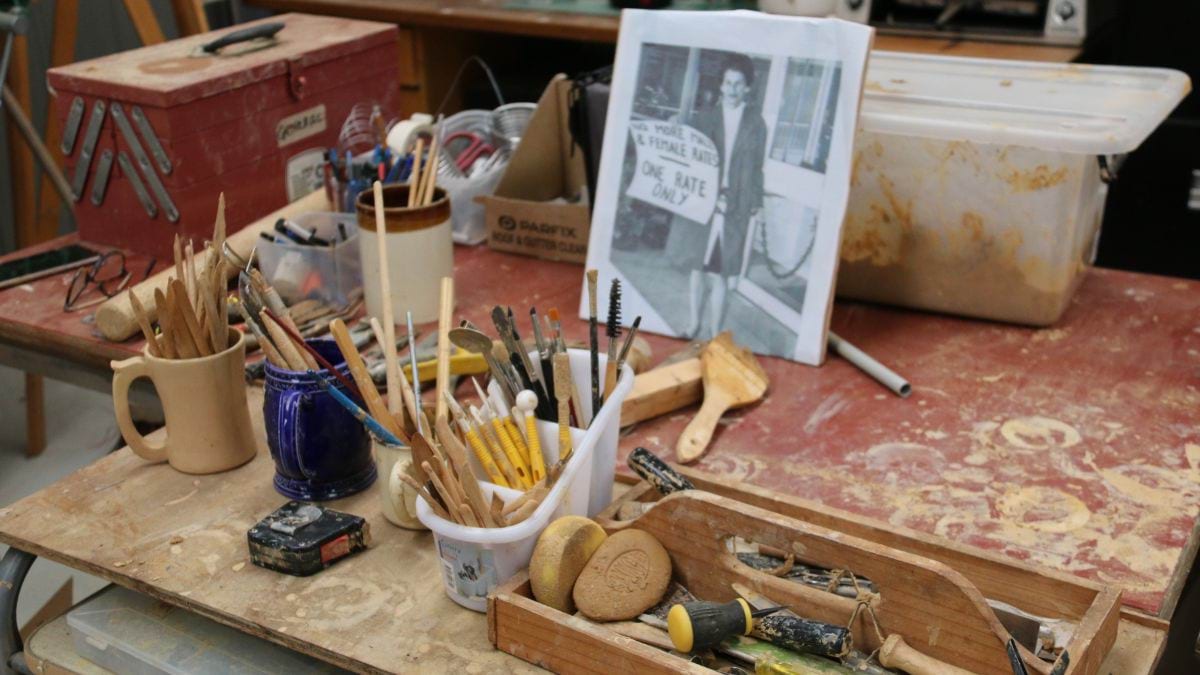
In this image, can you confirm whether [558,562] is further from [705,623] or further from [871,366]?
[871,366]

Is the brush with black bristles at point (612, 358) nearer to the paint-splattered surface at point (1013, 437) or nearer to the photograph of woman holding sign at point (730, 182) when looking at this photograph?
the paint-splattered surface at point (1013, 437)

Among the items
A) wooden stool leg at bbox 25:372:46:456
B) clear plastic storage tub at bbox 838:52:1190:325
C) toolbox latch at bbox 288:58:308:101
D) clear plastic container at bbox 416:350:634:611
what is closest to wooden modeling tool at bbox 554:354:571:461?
clear plastic container at bbox 416:350:634:611

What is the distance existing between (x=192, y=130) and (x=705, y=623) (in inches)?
47.2

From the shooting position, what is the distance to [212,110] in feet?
5.67

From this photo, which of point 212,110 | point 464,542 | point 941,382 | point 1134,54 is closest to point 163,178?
point 212,110

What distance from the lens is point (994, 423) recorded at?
51.9 inches

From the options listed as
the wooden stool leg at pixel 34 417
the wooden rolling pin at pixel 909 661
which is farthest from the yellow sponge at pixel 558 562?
the wooden stool leg at pixel 34 417

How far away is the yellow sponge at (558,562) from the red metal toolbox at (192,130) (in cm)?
103

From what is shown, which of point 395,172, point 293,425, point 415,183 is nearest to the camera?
point 293,425

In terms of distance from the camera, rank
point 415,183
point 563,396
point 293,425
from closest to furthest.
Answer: point 563,396 < point 293,425 < point 415,183

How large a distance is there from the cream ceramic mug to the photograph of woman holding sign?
0.61 m

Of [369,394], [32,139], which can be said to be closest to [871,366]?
[369,394]

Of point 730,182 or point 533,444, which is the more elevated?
point 730,182

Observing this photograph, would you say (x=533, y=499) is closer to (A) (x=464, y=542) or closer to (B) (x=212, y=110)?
(A) (x=464, y=542)
